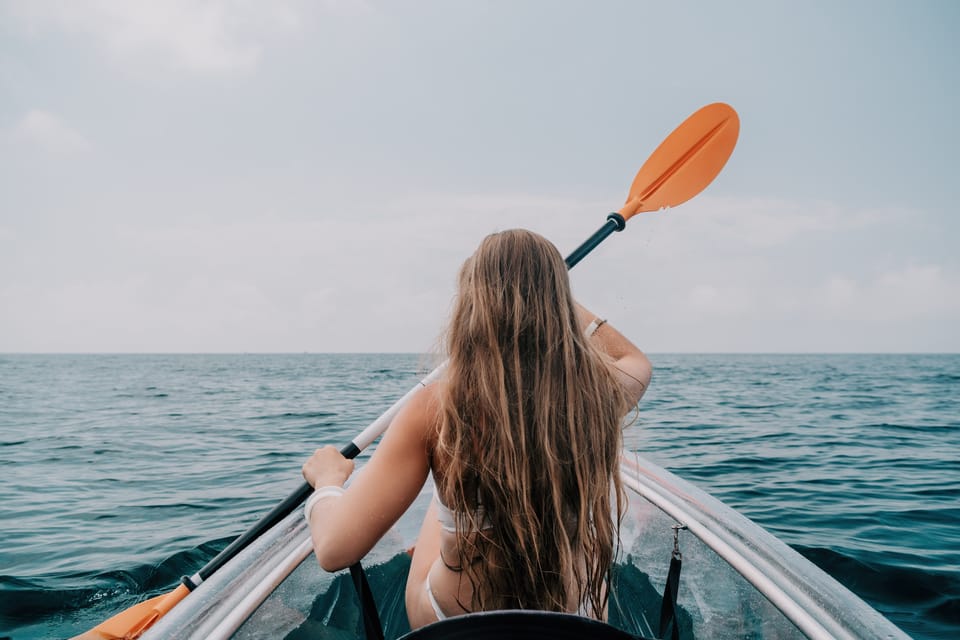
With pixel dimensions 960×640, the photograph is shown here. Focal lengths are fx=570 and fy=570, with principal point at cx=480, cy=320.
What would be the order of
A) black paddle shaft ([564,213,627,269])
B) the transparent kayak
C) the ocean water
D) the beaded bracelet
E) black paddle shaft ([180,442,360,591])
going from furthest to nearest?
the ocean water, black paddle shaft ([564,213,627,269]), black paddle shaft ([180,442,360,591]), the beaded bracelet, the transparent kayak

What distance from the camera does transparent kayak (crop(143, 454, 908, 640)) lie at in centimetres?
148

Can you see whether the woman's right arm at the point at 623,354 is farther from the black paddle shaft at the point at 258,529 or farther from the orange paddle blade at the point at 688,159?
the orange paddle blade at the point at 688,159

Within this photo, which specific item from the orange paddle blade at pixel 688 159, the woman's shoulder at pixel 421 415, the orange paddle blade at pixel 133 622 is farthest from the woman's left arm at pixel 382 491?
the orange paddle blade at pixel 688 159

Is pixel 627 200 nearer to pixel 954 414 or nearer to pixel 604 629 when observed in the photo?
pixel 604 629

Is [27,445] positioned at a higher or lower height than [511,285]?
lower

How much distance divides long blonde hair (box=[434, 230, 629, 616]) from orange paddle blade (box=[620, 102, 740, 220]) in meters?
2.10

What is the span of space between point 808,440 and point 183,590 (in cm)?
747

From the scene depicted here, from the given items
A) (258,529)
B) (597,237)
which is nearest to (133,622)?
(258,529)

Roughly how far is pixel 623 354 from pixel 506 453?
59 centimetres

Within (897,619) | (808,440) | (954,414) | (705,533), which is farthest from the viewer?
(954,414)

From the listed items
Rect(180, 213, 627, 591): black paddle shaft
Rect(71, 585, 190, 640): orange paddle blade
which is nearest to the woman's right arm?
Rect(180, 213, 627, 591): black paddle shaft

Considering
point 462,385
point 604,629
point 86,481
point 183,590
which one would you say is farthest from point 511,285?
point 86,481

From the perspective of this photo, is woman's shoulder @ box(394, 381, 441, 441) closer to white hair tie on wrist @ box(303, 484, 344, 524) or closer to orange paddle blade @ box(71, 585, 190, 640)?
white hair tie on wrist @ box(303, 484, 344, 524)

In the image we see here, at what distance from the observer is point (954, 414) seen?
10320 millimetres
